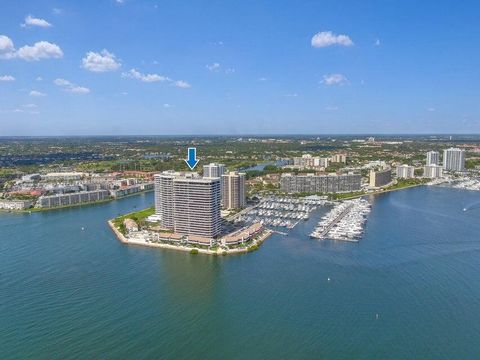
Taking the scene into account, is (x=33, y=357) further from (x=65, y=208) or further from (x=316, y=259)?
(x=65, y=208)

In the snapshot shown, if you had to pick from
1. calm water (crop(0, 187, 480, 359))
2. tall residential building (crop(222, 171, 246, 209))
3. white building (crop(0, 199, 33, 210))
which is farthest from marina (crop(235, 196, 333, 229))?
white building (crop(0, 199, 33, 210))

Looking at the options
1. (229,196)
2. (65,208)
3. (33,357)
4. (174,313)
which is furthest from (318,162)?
(33,357)

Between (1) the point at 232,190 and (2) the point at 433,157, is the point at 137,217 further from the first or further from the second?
(2) the point at 433,157

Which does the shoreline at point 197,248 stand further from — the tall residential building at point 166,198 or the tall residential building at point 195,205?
the tall residential building at point 166,198

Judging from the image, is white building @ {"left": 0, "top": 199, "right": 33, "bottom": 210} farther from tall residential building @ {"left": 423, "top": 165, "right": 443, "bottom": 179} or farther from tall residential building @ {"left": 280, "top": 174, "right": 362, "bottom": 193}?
tall residential building @ {"left": 423, "top": 165, "right": 443, "bottom": 179}

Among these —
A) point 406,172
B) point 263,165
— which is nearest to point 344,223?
point 406,172
